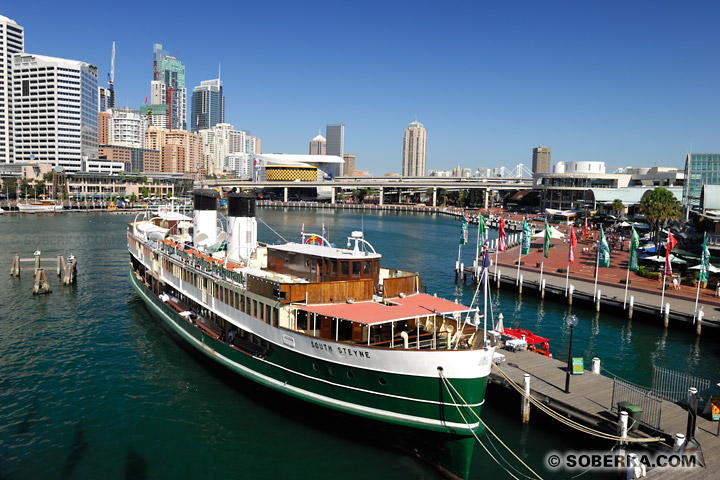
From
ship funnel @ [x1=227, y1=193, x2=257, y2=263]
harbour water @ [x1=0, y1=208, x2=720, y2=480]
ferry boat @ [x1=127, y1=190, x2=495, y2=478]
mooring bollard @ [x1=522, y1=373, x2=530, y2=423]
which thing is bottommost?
harbour water @ [x1=0, y1=208, x2=720, y2=480]

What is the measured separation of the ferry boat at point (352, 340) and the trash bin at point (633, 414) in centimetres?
513

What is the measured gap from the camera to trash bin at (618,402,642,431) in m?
18.0

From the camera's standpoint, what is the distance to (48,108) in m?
191

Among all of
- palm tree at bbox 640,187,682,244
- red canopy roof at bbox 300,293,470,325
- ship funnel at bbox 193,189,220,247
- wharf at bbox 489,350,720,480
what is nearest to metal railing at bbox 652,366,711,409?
wharf at bbox 489,350,720,480

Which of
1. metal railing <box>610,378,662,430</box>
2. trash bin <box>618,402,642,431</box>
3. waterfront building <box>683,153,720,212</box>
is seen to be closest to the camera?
trash bin <box>618,402,642,431</box>

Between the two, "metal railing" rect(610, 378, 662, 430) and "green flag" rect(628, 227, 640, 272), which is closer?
"metal railing" rect(610, 378, 662, 430)

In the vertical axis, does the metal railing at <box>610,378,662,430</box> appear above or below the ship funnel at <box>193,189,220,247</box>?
below

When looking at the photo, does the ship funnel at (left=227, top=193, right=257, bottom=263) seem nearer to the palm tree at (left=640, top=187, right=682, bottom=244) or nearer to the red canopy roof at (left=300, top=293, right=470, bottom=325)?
the red canopy roof at (left=300, top=293, right=470, bottom=325)

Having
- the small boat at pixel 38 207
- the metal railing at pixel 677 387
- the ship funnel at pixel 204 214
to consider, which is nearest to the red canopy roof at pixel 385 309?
the metal railing at pixel 677 387

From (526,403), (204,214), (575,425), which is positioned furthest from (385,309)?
(204,214)

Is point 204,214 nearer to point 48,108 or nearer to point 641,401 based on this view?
point 641,401

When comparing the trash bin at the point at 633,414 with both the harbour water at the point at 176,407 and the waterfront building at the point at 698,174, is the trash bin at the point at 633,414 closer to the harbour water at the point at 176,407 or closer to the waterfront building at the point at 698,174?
the harbour water at the point at 176,407

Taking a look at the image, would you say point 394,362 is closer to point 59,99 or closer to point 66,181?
point 66,181

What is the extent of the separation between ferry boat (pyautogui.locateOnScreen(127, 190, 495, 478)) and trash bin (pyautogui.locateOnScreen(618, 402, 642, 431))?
16.8ft
